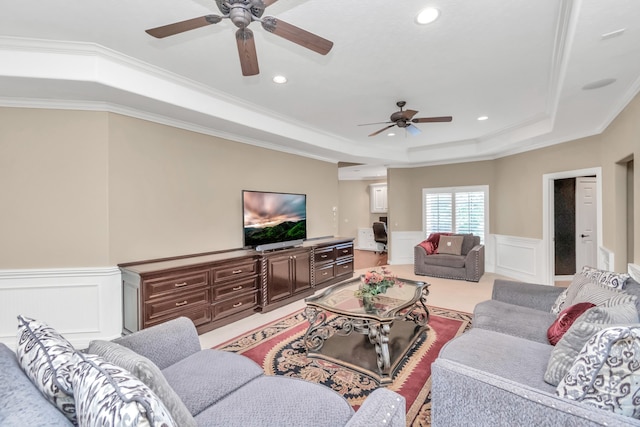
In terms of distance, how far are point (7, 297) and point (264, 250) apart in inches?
111

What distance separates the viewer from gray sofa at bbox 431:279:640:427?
1208 mm

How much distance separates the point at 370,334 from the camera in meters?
2.85

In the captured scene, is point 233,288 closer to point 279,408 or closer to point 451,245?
point 279,408

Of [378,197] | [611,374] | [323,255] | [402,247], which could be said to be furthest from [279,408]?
[378,197]

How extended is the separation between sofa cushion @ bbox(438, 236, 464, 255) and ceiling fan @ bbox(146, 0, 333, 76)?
5495 mm

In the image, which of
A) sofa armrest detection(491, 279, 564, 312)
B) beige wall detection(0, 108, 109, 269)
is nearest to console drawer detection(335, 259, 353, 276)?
sofa armrest detection(491, 279, 564, 312)

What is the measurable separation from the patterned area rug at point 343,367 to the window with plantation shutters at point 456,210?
3.70m

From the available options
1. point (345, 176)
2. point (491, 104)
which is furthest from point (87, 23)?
point (345, 176)

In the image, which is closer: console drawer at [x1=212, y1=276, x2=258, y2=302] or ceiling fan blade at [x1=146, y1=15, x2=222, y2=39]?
ceiling fan blade at [x1=146, y1=15, x2=222, y2=39]

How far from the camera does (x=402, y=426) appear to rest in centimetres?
137

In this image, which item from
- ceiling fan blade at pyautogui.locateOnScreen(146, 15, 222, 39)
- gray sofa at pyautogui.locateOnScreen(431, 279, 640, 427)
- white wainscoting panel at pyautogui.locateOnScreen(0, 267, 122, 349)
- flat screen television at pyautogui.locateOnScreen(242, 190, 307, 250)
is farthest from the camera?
flat screen television at pyautogui.locateOnScreen(242, 190, 307, 250)

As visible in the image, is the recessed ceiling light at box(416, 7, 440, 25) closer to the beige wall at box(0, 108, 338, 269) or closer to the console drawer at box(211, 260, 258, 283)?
the beige wall at box(0, 108, 338, 269)

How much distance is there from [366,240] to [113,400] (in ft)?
32.8

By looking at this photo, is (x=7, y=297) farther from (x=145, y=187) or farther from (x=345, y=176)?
(x=345, y=176)
